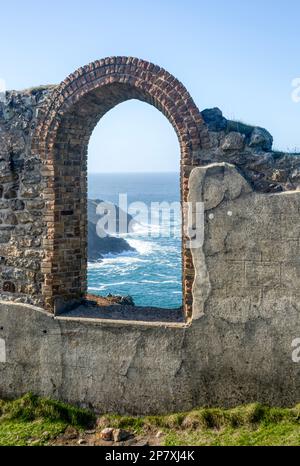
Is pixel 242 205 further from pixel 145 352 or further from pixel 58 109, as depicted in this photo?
pixel 58 109

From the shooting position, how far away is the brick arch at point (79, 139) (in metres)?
5.22

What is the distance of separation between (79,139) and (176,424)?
3.56m

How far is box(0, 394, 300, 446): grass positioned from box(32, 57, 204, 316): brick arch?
1.16 meters

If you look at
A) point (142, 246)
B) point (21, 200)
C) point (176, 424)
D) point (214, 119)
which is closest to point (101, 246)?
point (142, 246)

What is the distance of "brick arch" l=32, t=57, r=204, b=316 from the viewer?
→ 206 inches

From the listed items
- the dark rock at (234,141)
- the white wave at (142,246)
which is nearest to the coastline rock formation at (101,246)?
the white wave at (142,246)

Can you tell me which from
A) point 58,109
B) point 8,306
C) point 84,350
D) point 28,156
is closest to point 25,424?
point 84,350

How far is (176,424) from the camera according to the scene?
495cm

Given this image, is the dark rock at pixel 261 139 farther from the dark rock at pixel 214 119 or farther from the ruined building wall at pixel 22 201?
the ruined building wall at pixel 22 201

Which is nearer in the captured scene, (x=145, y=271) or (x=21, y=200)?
(x=21, y=200)

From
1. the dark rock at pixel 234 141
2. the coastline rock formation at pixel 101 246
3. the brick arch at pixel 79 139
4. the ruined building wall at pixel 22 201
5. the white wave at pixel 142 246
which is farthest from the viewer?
the white wave at pixel 142 246

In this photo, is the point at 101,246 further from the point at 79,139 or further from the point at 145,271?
the point at 79,139

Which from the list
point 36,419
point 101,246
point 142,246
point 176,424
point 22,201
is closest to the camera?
point 176,424

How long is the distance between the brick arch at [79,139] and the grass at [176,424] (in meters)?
1.16
